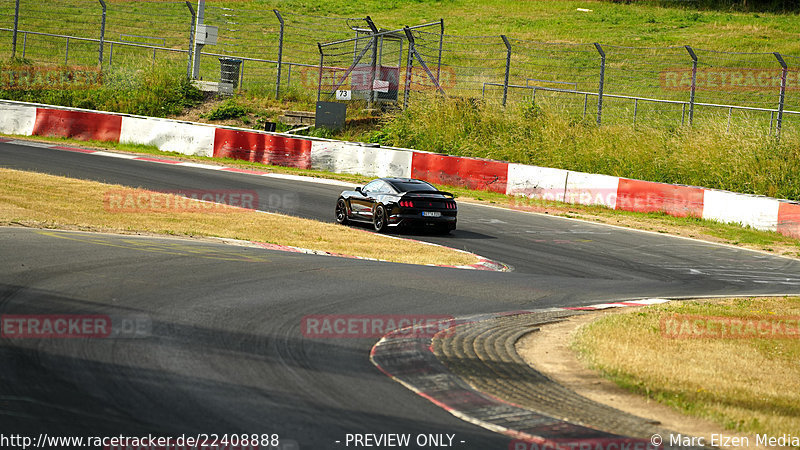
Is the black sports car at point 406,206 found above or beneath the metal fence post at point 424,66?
beneath

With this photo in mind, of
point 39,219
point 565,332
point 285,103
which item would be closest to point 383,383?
point 565,332

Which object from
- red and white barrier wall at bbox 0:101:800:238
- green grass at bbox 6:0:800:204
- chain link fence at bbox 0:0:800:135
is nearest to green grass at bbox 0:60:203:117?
green grass at bbox 6:0:800:204

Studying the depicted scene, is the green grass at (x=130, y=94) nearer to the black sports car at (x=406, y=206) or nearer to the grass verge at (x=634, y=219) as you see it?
the grass verge at (x=634, y=219)

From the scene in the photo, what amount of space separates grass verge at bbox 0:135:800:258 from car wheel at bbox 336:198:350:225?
487 cm

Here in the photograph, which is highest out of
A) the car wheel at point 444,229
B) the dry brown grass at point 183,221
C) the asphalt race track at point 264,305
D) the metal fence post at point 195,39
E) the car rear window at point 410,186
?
the metal fence post at point 195,39

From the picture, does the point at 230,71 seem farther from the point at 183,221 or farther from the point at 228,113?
the point at 183,221

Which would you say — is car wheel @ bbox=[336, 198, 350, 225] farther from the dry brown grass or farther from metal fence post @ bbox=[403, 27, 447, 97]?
metal fence post @ bbox=[403, 27, 447, 97]

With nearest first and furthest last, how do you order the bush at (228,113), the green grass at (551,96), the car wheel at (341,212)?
the car wheel at (341,212), the green grass at (551,96), the bush at (228,113)

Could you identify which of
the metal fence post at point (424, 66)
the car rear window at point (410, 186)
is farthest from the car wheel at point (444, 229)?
the metal fence post at point (424, 66)

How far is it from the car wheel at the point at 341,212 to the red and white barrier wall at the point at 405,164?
21.3 ft

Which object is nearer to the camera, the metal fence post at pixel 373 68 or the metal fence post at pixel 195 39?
the metal fence post at pixel 373 68

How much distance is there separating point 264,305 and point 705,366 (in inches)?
178

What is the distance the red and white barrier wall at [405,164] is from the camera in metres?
19.7

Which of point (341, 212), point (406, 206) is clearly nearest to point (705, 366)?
point (406, 206)
